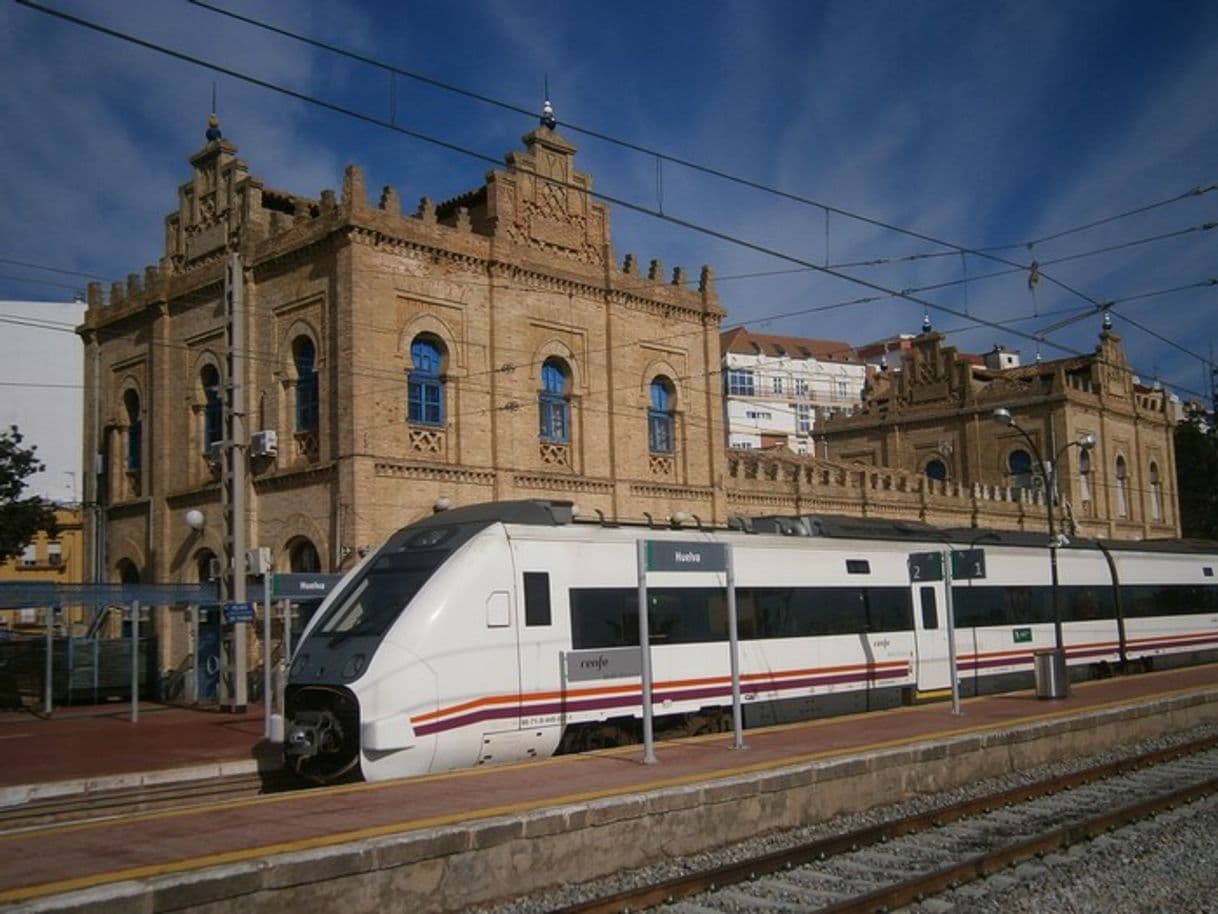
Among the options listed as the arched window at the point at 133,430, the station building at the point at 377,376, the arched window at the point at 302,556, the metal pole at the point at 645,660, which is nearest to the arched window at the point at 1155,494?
the station building at the point at 377,376

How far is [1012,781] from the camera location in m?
14.6

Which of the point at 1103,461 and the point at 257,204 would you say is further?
the point at 1103,461

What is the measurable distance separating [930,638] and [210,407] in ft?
57.4

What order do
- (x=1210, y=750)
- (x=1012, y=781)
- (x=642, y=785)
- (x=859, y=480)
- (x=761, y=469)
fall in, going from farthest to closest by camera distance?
(x=859, y=480) < (x=761, y=469) < (x=1210, y=750) < (x=1012, y=781) < (x=642, y=785)

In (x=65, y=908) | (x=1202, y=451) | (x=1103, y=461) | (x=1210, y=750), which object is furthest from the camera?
(x=1202, y=451)

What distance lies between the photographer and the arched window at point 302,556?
84.8 ft

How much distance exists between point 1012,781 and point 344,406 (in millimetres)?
14904

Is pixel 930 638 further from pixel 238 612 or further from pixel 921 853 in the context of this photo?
pixel 238 612

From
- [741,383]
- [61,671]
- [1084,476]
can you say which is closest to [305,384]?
[61,671]

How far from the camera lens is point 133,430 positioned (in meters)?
31.3

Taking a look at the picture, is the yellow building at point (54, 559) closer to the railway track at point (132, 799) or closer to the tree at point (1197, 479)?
the railway track at point (132, 799)

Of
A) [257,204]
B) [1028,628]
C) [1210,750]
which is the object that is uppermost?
[257,204]

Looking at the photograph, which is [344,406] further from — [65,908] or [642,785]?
[65,908]

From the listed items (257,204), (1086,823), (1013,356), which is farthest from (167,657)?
(1013,356)
